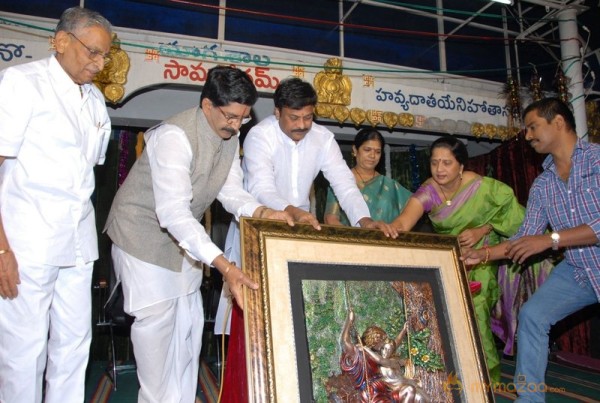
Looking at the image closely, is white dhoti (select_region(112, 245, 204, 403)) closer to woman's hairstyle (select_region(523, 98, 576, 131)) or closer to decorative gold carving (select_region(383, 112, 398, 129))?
woman's hairstyle (select_region(523, 98, 576, 131))

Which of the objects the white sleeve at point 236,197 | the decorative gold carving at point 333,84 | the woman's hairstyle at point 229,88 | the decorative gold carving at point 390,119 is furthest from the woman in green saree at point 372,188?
the decorative gold carving at point 390,119

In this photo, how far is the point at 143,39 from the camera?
512 cm

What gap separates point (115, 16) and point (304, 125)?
12.6ft

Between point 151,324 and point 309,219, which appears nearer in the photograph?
point 309,219

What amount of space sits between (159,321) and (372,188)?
6.33 ft

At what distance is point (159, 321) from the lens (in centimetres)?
205

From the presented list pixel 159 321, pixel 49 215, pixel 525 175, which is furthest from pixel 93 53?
pixel 525 175

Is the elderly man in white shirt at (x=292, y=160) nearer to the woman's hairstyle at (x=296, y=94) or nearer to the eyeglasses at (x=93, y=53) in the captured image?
the woman's hairstyle at (x=296, y=94)

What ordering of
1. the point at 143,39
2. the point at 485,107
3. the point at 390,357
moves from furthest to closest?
the point at 485,107 < the point at 143,39 < the point at 390,357

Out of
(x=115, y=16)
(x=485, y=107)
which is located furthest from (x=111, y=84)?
(x=485, y=107)

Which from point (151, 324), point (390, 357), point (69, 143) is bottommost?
point (390, 357)

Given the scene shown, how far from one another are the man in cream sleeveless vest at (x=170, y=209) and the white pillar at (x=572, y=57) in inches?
190

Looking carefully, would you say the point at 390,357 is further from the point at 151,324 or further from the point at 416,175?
the point at 416,175

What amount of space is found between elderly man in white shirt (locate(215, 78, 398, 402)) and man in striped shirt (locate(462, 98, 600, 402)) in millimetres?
811
